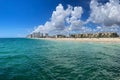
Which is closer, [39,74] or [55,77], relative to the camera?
[55,77]

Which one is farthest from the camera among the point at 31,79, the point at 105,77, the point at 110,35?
the point at 110,35

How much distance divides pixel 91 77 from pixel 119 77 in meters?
3.04

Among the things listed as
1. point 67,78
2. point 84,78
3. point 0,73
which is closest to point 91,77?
point 84,78

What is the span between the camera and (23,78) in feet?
56.2

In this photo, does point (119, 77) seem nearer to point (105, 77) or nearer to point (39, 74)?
point (105, 77)

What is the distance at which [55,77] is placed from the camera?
17.5 metres

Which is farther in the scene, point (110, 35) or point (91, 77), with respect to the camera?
point (110, 35)

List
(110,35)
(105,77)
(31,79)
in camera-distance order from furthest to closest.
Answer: (110,35) → (105,77) → (31,79)

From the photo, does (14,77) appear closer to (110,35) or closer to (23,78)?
Answer: (23,78)

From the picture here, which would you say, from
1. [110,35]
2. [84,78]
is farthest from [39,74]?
[110,35]

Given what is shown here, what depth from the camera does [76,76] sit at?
59.5 ft

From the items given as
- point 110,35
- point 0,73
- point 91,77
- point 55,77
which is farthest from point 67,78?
point 110,35

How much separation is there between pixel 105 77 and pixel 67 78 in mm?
4248

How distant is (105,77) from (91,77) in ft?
5.13
